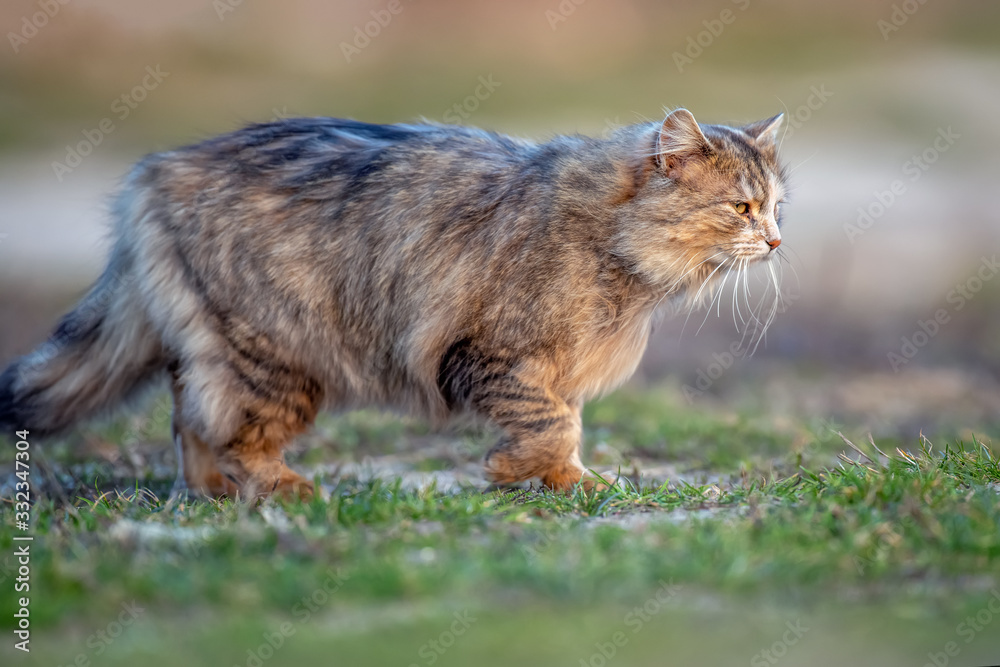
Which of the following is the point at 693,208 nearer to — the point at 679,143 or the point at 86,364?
the point at 679,143

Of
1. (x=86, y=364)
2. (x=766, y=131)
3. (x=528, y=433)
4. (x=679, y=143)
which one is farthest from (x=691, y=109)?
(x=86, y=364)

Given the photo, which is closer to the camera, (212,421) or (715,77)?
(212,421)

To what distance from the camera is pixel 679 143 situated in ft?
15.2

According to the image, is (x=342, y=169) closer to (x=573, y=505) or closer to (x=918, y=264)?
(x=573, y=505)

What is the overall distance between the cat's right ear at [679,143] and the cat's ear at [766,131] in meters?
0.44

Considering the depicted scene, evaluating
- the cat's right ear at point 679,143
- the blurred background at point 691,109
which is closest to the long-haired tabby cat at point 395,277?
the cat's right ear at point 679,143

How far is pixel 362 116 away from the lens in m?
17.8

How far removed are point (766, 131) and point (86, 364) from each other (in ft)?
11.8

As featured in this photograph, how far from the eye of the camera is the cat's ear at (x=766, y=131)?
497 centimetres

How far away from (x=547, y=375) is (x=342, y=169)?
4.78ft

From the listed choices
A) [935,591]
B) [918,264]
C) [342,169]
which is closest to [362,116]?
[918,264]

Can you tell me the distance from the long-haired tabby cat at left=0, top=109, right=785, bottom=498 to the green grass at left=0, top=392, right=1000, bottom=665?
68 cm

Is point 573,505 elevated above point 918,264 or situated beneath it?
situated beneath

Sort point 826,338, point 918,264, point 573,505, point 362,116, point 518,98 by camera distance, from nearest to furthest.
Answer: point 573,505 < point 826,338 < point 918,264 < point 362,116 < point 518,98
